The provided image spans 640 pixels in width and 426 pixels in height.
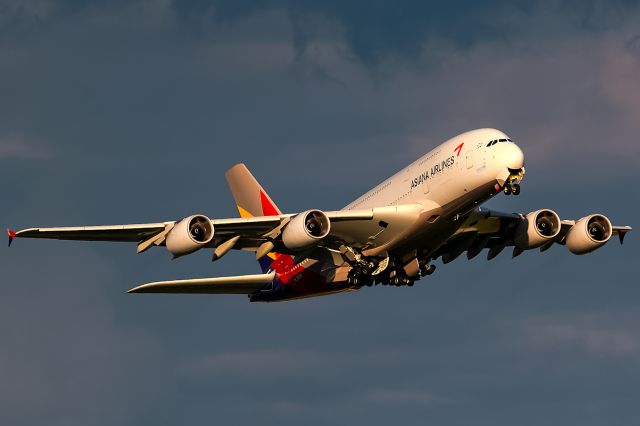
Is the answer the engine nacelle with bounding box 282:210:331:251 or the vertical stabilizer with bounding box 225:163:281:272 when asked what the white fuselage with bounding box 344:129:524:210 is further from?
the vertical stabilizer with bounding box 225:163:281:272

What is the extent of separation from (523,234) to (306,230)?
13555mm

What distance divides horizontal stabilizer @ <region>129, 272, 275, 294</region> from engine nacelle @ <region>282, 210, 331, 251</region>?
8274 millimetres

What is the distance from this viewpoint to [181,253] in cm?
5956

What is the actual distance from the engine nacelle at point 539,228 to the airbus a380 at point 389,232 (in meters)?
0.05

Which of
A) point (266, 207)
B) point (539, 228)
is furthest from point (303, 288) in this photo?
point (539, 228)

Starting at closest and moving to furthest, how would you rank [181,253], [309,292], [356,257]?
[181,253], [356,257], [309,292]

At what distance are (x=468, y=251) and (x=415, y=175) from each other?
29.5 feet

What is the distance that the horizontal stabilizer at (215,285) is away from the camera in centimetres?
6641

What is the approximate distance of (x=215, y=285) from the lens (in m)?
69.0

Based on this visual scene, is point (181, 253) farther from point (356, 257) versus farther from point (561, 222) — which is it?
point (561, 222)

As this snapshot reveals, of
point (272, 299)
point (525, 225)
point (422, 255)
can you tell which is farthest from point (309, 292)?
point (525, 225)

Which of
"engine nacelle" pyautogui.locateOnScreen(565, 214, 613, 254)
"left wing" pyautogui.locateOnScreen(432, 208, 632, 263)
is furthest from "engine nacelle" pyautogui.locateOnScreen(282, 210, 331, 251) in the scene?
"engine nacelle" pyautogui.locateOnScreen(565, 214, 613, 254)

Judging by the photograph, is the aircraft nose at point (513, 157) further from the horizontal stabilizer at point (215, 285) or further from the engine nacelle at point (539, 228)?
the horizontal stabilizer at point (215, 285)

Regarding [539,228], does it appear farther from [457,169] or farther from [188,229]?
[188,229]
